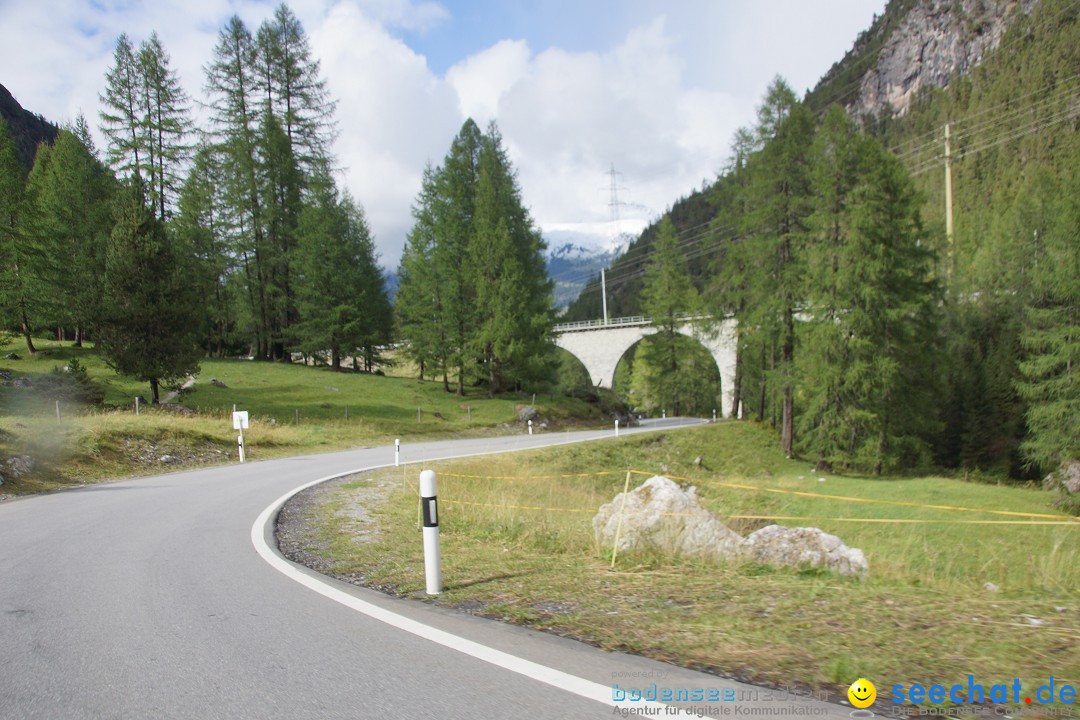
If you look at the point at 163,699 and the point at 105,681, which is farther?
the point at 105,681

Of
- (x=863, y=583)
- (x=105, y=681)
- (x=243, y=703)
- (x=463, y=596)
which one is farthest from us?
(x=863, y=583)

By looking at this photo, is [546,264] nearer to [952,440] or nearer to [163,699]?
[952,440]

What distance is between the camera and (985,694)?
9.75 ft

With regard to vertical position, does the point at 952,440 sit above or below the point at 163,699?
below

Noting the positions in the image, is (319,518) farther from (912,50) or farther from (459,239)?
(912,50)

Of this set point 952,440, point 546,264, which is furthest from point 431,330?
point 952,440

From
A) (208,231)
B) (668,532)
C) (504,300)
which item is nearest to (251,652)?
(668,532)

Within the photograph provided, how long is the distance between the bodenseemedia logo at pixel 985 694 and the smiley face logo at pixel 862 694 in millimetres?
102

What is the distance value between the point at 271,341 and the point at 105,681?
44.0 metres

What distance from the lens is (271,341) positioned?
1742 inches

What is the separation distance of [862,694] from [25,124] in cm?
13941

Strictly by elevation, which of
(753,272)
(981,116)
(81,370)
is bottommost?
(81,370)

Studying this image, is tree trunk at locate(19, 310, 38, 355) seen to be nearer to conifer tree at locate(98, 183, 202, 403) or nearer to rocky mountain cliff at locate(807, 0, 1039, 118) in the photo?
conifer tree at locate(98, 183, 202, 403)

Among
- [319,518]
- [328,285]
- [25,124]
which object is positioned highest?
[25,124]
